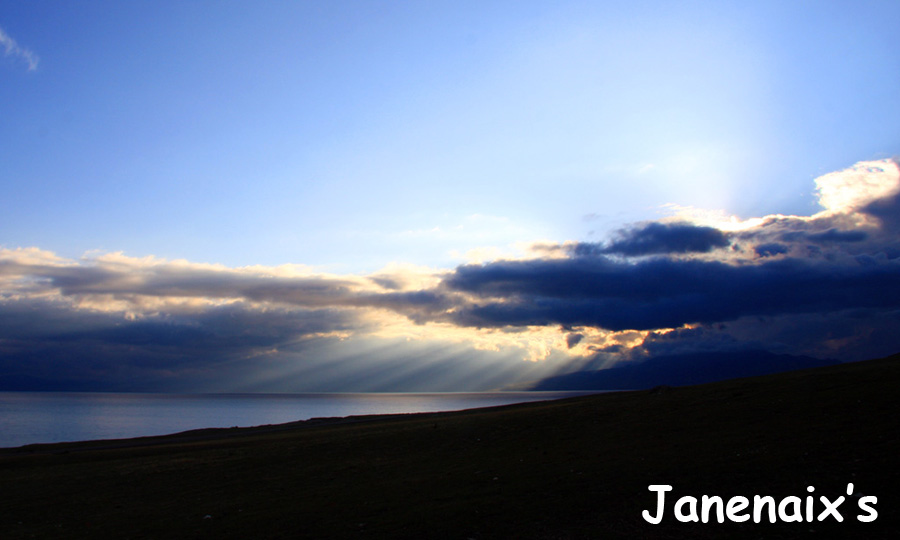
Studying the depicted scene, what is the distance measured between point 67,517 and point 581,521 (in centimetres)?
2237

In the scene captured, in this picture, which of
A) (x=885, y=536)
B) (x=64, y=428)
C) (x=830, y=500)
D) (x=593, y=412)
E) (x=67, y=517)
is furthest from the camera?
(x=64, y=428)

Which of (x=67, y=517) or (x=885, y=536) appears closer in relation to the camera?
(x=885, y=536)

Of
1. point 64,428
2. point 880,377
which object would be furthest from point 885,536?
point 64,428

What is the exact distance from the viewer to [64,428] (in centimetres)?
12669

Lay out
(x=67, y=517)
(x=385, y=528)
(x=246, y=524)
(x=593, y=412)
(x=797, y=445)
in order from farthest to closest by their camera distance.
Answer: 1. (x=593, y=412)
2. (x=67, y=517)
3. (x=797, y=445)
4. (x=246, y=524)
5. (x=385, y=528)

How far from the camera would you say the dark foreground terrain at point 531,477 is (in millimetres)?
17312

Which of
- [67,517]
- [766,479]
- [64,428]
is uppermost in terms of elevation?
[766,479]

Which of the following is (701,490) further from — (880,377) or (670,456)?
(880,377)

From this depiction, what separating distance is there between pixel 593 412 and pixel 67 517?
31461 mm

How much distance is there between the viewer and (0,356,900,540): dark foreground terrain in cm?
1731

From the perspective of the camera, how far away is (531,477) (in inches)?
922

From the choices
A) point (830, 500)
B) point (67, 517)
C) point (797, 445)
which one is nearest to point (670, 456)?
point (797, 445)

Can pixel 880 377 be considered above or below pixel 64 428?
above

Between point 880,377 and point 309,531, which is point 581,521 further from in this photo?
point 880,377
